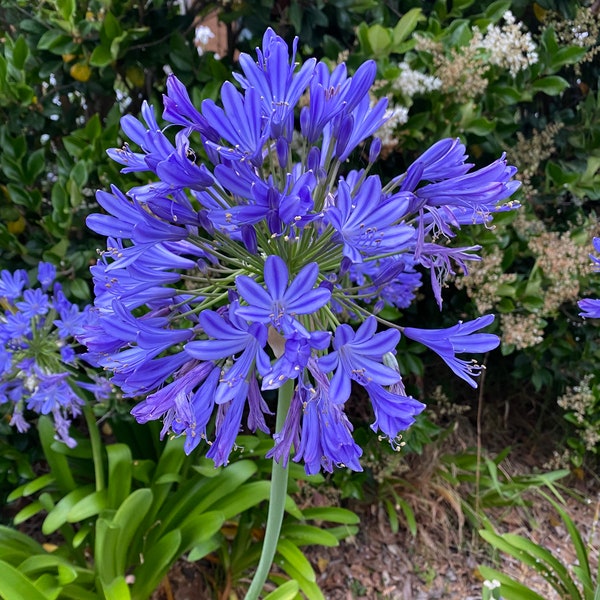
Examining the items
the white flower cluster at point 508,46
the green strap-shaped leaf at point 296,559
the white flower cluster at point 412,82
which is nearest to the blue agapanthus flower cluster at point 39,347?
the green strap-shaped leaf at point 296,559

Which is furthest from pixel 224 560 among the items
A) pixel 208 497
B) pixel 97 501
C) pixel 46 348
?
pixel 46 348

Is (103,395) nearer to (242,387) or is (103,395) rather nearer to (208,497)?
(208,497)

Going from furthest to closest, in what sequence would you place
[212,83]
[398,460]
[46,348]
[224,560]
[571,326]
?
[571,326]
[398,460]
[224,560]
[212,83]
[46,348]

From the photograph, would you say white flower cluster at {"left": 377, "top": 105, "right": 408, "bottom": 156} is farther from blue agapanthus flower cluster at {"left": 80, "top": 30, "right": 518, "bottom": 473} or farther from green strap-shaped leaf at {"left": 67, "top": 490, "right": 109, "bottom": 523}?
green strap-shaped leaf at {"left": 67, "top": 490, "right": 109, "bottom": 523}

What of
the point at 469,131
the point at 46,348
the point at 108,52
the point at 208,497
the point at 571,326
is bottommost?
the point at 208,497

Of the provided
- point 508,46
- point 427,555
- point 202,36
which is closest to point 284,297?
point 508,46

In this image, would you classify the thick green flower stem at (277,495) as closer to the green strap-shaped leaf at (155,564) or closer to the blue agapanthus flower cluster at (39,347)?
the green strap-shaped leaf at (155,564)
